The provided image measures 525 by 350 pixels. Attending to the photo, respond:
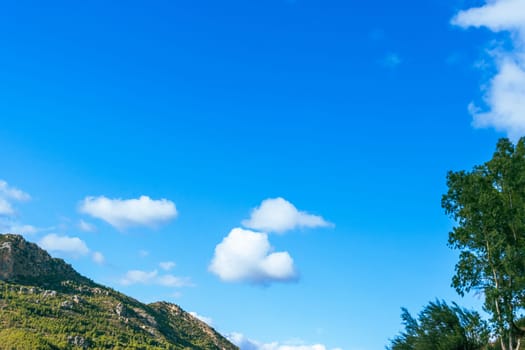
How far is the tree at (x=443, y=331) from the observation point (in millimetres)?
32312

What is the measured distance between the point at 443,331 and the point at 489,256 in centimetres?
648

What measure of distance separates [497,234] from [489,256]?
1.61m

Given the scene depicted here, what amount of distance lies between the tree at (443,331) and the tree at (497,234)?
50.4 inches

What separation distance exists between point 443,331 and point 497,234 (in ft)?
26.2

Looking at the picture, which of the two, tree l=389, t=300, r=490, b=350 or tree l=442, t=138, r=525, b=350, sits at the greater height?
tree l=442, t=138, r=525, b=350

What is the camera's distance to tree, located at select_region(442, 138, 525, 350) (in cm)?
3114

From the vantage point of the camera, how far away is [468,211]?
3362 centimetres

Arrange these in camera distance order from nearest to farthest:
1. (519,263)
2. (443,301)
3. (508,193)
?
(519,263) < (508,193) < (443,301)

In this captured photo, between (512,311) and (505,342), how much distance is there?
2.57 meters

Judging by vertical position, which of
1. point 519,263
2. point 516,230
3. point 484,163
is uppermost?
point 484,163

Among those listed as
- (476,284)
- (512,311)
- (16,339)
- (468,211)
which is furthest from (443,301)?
(16,339)

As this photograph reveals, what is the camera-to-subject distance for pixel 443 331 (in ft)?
112

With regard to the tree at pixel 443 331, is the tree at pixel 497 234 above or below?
above

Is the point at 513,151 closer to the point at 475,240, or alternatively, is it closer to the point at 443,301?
the point at 475,240
